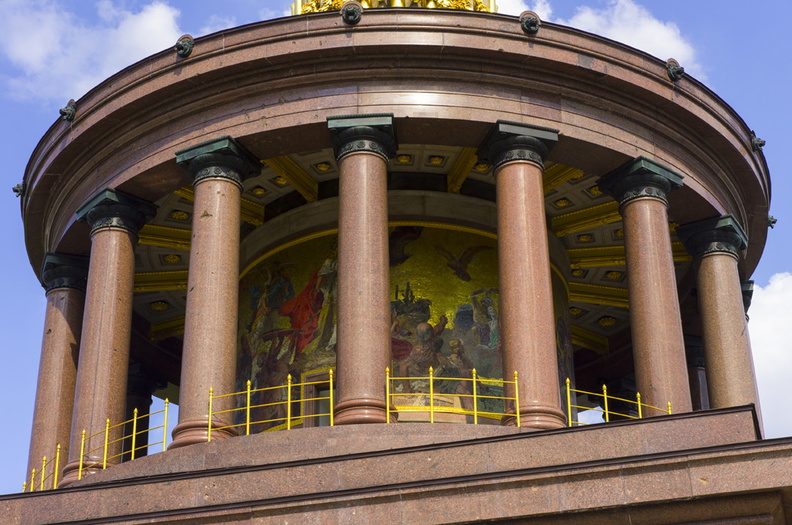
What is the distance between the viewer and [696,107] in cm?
2648

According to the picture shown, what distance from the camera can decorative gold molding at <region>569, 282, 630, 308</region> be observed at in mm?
32781

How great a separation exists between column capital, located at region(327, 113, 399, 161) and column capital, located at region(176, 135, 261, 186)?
1.83 m

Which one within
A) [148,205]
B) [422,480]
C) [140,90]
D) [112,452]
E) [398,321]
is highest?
[140,90]

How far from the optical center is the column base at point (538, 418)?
21.5 meters

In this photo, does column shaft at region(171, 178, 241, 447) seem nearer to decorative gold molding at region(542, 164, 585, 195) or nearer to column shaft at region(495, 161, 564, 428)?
column shaft at region(495, 161, 564, 428)

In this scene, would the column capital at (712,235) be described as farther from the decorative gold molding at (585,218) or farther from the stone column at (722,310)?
the decorative gold molding at (585,218)

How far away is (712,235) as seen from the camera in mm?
27484

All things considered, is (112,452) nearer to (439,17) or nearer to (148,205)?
(148,205)

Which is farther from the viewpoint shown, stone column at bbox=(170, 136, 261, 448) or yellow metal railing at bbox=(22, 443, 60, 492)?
yellow metal railing at bbox=(22, 443, 60, 492)

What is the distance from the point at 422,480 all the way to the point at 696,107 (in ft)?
39.4

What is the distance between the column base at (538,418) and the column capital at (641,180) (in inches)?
215

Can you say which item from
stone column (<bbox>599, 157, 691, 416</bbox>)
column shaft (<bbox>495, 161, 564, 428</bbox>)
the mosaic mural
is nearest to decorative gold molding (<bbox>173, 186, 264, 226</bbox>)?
the mosaic mural

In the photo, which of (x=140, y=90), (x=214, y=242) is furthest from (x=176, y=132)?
(x=214, y=242)

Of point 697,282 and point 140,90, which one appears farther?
point 697,282
